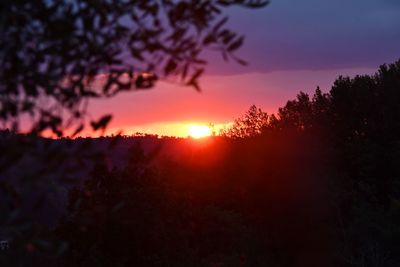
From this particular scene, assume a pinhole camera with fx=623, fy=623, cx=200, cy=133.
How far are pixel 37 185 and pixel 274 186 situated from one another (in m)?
44.4

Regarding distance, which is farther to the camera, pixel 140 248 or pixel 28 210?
pixel 140 248

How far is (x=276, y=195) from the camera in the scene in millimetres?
46812

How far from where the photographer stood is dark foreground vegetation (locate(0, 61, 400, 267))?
3095cm

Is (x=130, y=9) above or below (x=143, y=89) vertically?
above

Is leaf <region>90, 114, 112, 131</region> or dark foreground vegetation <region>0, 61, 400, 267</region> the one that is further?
dark foreground vegetation <region>0, 61, 400, 267</region>

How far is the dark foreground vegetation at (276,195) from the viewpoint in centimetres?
3095

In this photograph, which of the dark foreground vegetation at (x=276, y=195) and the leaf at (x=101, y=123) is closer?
the leaf at (x=101, y=123)

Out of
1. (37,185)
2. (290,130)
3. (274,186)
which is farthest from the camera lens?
(290,130)

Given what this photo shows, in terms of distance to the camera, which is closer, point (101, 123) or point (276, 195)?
point (101, 123)

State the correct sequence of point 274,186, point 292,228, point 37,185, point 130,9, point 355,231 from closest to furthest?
point 37,185
point 130,9
point 355,231
point 292,228
point 274,186

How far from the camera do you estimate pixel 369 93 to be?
186 ft

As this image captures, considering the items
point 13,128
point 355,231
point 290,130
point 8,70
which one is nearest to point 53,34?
point 8,70

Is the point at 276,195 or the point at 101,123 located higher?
the point at 101,123

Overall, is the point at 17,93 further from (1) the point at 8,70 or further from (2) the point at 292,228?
(2) the point at 292,228
